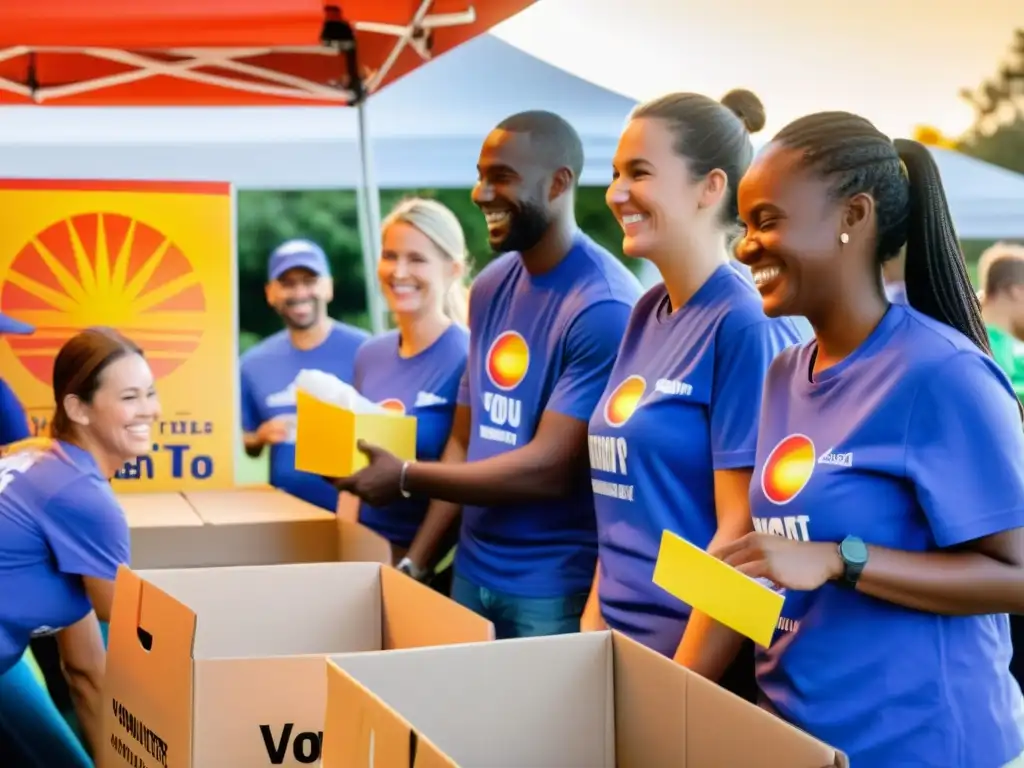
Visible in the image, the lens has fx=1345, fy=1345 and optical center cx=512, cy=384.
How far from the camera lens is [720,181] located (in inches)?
70.3

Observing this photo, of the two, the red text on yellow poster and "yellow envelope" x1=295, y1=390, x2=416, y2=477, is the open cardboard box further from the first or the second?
the red text on yellow poster

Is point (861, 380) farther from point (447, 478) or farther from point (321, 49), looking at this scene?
point (321, 49)

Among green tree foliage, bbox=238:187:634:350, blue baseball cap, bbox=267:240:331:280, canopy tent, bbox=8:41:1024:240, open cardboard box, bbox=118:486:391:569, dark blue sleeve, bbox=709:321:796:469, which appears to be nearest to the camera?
dark blue sleeve, bbox=709:321:796:469

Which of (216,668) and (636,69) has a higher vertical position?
(636,69)

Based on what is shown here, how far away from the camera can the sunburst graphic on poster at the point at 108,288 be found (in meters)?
3.50

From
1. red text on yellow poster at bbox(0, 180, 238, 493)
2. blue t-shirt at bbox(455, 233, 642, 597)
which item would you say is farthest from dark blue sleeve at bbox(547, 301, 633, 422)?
red text on yellow poster at bbox(0, 180, 238, 493)

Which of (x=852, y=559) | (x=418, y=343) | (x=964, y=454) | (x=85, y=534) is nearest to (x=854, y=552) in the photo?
(x=852, y=559)

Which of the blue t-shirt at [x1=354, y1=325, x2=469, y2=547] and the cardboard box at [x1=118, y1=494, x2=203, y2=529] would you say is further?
the cardboard box at [x1=118, y1=494, x2=203, y2=529]

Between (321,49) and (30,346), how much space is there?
3.56 ft

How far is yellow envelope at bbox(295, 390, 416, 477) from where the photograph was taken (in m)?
2.34

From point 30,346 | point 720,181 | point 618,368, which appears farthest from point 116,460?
point 720,181

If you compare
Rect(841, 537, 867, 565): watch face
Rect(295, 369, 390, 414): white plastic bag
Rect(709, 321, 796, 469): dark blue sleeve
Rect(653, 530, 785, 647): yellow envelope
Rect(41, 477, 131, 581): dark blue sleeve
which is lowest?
Rect(41, 477, 131, 581): dark blue sleeve

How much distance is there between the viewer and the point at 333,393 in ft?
7.98

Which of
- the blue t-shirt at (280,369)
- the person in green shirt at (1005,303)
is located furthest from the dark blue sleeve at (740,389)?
the blue t-shirt at (280,369)
